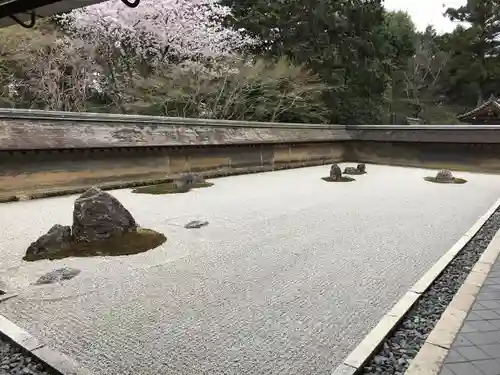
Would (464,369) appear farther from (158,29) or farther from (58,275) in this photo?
(158,29)

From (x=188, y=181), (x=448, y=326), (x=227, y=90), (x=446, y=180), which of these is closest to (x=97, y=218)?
(x=448, y=326)

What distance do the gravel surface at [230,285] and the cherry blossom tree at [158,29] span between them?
30.5ft

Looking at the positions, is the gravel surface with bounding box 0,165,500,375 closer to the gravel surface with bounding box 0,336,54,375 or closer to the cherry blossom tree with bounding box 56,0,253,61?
the gravel surface with bounding box 0,336,54,375

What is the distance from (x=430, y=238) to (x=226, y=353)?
A: 139 inches

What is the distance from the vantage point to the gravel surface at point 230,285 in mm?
2289

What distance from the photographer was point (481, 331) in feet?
8.14

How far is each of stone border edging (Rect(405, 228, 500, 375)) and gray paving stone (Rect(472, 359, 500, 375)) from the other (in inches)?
6.4

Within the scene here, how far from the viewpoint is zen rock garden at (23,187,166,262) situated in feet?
13.0

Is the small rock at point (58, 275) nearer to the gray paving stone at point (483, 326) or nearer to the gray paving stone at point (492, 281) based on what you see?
the gray paving stone at point (483, 326)

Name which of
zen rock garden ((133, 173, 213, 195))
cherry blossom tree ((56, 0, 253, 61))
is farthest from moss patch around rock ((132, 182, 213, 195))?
cherry blossom tree ((56, 0, 253, 61))

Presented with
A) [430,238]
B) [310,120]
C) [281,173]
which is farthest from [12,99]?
[430,238]

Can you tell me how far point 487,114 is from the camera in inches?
702

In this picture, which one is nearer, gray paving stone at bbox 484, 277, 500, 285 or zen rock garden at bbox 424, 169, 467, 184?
gray paving stone at bbox 484, 277, 500, 285

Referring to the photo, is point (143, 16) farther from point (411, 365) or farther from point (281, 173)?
point (411, 365)
